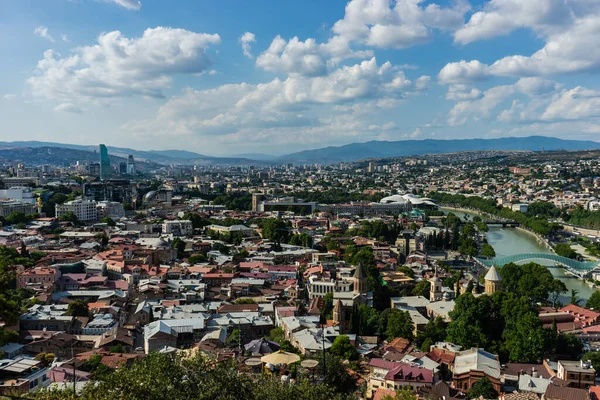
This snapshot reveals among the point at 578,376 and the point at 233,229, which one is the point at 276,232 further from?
the point at 578,376

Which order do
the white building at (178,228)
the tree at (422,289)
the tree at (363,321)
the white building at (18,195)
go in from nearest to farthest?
the tree at (363,321)
the tree at (422,289)
the white building at (178,228)
the white building at (18,195)

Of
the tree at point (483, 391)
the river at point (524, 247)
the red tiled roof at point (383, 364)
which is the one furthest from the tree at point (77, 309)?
the river at point (524, 247)

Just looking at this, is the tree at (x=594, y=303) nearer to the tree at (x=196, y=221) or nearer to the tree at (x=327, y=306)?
the tree at (x=327, y=306)

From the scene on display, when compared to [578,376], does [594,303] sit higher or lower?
lower

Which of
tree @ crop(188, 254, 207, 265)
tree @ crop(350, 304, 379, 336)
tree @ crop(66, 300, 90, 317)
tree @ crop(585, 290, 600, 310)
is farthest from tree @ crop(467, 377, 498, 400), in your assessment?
tree @ crop(188, 254, 207, 265)

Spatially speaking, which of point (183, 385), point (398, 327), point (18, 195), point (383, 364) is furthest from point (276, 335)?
point (18, 195)

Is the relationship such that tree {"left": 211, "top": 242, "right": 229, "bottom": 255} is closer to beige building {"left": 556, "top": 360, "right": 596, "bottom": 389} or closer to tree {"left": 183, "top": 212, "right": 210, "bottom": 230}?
tree {"left": 183, "top": 212, "right": 210, "bottom": 230}
